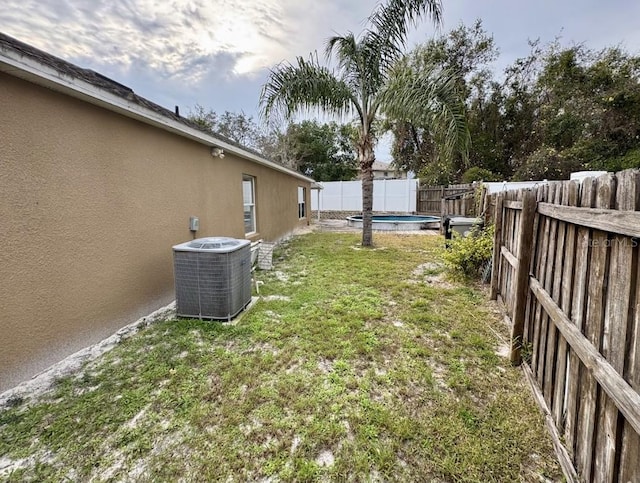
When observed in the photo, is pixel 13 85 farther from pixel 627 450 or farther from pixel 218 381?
pixel 627 450

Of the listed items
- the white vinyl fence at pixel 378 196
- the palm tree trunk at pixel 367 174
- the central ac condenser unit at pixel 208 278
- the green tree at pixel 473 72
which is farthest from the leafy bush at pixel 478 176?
the central ac condenser unit at pixel 208 278

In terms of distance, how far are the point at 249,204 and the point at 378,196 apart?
13.3 meters

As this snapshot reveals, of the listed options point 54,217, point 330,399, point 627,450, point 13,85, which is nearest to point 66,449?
point 330,399

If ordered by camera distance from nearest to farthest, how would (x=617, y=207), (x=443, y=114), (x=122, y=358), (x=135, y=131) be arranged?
(x=617, y=207) < (x=122, y=358) < (x=135, y=131) < (x=443, y=114)

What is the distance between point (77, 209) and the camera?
10.4 ft

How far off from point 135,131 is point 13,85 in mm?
1396

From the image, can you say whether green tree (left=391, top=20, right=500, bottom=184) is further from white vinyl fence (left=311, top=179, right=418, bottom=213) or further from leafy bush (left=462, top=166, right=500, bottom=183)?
leafy bush (left=462, top=166, right=500, bottom=183)

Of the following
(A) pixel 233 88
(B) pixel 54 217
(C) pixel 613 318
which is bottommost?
(C) pixel 613 318

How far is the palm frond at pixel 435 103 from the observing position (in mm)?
6953

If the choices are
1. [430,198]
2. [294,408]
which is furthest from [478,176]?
[294,408]

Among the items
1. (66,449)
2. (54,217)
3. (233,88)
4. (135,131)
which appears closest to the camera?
(66,449)

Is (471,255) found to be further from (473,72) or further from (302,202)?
(473,72)

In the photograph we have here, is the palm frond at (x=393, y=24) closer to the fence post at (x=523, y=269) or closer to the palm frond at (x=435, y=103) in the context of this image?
the palm frond at (x=435, y=103)

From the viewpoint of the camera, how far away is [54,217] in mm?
2949
